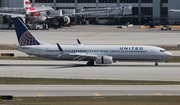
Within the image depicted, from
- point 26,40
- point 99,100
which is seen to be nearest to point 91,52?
point 26,40

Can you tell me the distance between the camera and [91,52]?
71.4 metres

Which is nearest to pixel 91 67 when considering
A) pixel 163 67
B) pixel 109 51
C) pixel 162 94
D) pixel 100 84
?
pixel 109 51

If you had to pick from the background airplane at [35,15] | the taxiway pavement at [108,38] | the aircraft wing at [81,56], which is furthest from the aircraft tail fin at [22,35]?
the background airplane at [35,15]

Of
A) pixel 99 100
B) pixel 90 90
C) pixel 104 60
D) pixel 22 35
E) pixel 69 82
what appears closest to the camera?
pixel 99 100

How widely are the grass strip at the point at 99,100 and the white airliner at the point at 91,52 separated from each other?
1067 inches

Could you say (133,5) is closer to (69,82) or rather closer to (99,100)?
(69,82)

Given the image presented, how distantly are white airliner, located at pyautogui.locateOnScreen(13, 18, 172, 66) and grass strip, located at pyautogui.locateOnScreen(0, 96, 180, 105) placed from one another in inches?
1067

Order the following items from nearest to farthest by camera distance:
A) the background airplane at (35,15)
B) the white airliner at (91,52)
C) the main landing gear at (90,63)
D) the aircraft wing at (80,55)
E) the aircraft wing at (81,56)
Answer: the aircraft wing at (80,55) → the aircraft wing at (81,56) → the white airliner at (91,52) → the main landing gear at (90,63) → the background airplane at (35,15)

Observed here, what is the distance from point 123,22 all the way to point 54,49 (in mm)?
108862

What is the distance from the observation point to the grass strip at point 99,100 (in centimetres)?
4005

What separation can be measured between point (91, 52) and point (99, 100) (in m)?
30.0

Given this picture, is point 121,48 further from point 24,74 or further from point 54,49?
point 24,74

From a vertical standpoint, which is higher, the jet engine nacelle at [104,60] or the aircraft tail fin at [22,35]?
the aircraft tail fin at [22,35]

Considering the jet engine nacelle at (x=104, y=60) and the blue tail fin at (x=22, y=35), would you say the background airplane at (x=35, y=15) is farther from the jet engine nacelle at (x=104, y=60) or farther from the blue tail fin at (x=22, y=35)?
the jet engine nacelle at (x=104, y=60)
